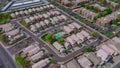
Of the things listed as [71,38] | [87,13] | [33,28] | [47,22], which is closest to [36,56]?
[71,38]

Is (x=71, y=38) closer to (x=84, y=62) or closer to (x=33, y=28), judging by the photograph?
(x=84, y=62)

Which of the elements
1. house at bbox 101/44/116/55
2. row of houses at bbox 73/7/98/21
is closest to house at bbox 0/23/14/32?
row of houses at bbox 73/7/98/21

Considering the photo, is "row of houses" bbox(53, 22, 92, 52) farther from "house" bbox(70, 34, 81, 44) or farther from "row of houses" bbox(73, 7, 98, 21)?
"row of houses" bbox(73, 7, 98, 21)

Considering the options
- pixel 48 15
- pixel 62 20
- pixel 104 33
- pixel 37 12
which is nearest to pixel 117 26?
pixel 104 33

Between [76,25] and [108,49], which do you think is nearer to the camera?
[108,49]

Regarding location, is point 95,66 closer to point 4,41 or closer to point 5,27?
point 4,41

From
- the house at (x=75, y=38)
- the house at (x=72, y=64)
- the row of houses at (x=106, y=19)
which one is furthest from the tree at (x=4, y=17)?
the row of houses at (x=106, y=19)

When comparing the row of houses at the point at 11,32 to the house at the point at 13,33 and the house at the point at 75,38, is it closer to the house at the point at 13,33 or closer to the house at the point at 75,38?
the house at the point at 13,33
